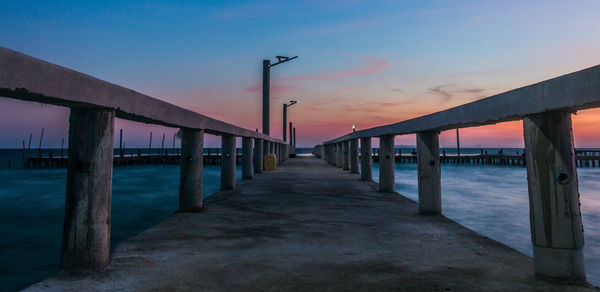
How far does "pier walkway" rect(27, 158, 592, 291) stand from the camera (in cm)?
405

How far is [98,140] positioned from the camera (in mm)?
4516

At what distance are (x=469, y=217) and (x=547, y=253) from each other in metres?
9.97

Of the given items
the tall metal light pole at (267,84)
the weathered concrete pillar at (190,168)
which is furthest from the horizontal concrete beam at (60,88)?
the tall metal light pole at (267,84)

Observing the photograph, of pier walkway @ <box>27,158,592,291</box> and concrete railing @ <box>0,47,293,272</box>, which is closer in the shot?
concrete railing @ <box>0,47,293,272</box>

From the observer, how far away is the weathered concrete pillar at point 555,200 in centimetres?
402

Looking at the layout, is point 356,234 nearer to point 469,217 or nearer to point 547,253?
point 547,253

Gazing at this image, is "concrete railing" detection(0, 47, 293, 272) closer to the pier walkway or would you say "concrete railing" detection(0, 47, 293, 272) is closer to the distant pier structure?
the distant pier structure

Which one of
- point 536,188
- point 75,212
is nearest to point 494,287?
point 536,188

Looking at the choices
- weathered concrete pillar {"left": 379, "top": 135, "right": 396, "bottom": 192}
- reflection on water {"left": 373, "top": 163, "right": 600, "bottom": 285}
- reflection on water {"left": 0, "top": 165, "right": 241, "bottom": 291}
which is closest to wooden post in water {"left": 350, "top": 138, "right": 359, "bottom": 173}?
reflection on water {"left": 373, "top": 163, "right": 600, "bottom": 285}

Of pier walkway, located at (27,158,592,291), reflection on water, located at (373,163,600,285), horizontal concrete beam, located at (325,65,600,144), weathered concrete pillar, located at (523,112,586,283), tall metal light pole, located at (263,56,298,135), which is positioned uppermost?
tall metal light pole, located at (263,56,298,135)

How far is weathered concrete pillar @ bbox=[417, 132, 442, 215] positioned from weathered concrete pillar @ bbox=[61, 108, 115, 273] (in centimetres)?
665

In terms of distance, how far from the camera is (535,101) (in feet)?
13.6

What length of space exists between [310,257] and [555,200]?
10.6 ft

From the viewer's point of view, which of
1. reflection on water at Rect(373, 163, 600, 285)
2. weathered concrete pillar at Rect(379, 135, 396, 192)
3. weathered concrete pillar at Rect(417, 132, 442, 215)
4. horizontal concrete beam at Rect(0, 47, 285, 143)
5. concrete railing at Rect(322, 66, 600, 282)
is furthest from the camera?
weathered concrete pillar at Rect(379, 135, 396, 192)
